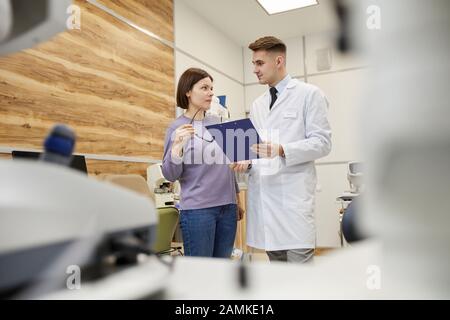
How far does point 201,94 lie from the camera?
131 centimetres

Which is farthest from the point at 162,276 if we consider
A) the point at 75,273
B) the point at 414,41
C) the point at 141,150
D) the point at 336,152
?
the point at 336,152

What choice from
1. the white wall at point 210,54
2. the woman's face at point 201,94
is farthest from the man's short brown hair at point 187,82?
the white wall at point 210,54

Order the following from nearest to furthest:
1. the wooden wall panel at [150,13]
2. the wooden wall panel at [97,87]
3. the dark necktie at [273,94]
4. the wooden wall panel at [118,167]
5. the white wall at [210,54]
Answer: the dark necktie at [273,94] → the wooden wall panel at [97,87] → the wooden wall panel at [118,167] → the wooden wall panel at [150,13] → the white wall at [210,54]

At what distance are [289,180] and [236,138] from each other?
22cm

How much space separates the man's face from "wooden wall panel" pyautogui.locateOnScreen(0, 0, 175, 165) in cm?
66

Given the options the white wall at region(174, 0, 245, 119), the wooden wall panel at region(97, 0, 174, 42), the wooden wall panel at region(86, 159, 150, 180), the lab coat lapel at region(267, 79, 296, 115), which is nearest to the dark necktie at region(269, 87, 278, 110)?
the lab coat lapel at region(267, 79, 296, 115)

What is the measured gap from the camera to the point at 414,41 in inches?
8.6

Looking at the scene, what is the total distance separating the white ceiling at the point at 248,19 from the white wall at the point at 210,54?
0.08 m

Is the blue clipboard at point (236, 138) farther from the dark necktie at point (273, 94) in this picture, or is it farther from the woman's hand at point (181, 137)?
the dark necktie at point (273, 94)

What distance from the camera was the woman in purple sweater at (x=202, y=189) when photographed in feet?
3.89

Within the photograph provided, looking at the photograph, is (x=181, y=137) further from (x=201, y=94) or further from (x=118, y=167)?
(x=118, y=167)

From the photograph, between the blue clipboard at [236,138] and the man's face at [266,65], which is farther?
the man's face at [266,65]

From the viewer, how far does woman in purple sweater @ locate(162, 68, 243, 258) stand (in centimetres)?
119
